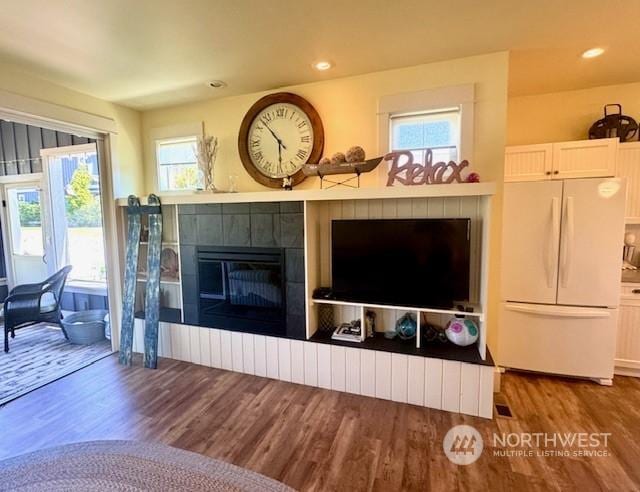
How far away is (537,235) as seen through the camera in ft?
8.95

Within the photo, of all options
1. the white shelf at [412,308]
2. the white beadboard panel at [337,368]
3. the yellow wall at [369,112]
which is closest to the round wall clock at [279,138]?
the yellow wall at [369,112]

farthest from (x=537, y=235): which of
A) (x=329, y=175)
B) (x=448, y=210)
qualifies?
(x=329, y=175)

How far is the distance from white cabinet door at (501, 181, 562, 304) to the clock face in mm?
1865

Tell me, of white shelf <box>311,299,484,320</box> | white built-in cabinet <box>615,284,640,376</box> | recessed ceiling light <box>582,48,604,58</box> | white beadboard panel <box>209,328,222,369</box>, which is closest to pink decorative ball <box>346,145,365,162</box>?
white shelf <box>311,299,484,320</box>

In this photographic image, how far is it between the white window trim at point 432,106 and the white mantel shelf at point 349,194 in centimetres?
38

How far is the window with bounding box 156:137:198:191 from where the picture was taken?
3.46 meters

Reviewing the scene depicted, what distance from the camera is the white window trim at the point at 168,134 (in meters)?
3.37

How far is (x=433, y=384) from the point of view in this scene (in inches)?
94.1

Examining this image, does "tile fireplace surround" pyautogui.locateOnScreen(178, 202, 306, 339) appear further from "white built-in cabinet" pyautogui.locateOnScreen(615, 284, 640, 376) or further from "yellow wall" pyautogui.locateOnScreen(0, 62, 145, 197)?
"white built-in cabinet" pyautogui.locateOnScreen(615, 284, 640, 376)

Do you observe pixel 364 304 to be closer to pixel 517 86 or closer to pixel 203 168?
pixel 203 168

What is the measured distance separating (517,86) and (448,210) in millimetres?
1488

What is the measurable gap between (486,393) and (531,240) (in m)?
1.37

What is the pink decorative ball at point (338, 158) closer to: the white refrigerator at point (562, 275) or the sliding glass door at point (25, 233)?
the white refrigerator at point (562, 275)

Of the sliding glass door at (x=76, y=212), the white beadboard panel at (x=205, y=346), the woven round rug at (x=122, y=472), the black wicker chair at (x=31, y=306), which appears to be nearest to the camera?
the woven round rug at (x=122, y=472)
